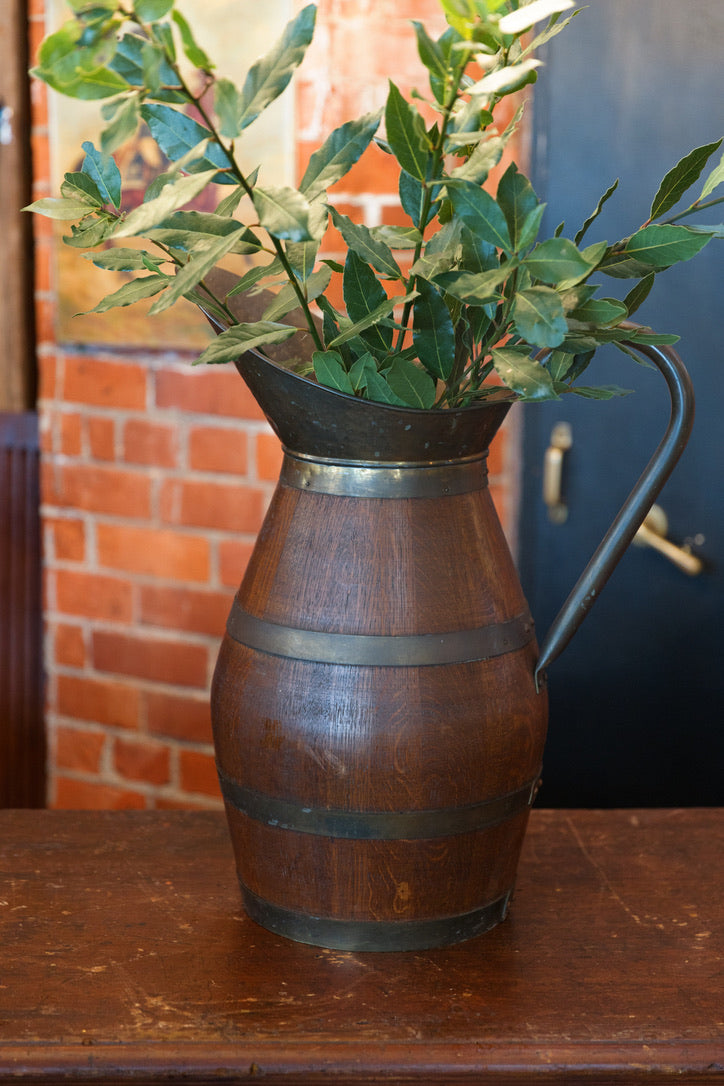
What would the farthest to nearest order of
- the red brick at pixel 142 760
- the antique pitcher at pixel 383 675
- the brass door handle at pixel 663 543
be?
the red brick at pixel 142 760, the brass door handle at pixel 663 543, the antique pitcher at pixel 383 675

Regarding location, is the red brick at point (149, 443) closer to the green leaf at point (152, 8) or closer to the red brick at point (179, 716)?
the red brick at point (179, 716)

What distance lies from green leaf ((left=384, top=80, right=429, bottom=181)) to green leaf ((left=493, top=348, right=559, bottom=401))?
0.12 meters

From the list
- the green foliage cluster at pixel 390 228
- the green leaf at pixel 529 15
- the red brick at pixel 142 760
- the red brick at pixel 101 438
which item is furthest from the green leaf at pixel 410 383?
the red brick at pixel 142 760

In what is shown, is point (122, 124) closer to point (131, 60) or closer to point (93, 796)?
point (131, 60)

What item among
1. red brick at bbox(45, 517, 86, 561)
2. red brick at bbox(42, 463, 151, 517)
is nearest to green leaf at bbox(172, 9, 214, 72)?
red brick at bbox(42, 463, 151, 517)

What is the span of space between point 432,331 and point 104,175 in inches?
9.8

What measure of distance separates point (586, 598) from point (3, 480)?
4.40 ft

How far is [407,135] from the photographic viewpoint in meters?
0.66

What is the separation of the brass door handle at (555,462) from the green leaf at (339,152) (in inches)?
40.1

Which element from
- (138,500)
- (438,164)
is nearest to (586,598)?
(438,164)

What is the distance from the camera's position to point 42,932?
32.5 inches

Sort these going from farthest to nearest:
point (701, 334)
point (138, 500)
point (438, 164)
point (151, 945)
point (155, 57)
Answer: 1. point (138, 500)
2. point (701, 334)
3. point (151, 945)
4. point (438, 164)
5. point (155, 57)

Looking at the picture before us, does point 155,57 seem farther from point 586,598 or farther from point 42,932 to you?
point 42,932

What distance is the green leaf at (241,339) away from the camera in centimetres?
66
